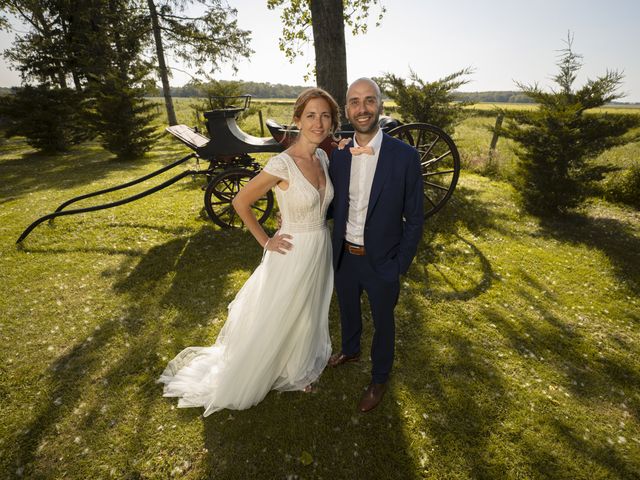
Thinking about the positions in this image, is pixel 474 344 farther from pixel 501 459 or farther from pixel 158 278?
pixel 158 278

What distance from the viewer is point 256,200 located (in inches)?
92.3

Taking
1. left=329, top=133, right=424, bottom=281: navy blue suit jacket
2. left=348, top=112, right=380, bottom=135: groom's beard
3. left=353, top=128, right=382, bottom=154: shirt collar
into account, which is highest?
left=348, top=112, right=380, bottom=135: groom's beard

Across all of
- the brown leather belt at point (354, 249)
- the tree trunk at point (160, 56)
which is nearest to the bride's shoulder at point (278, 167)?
the brown leather belt at point (354, 249)

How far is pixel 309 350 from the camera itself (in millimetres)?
2998

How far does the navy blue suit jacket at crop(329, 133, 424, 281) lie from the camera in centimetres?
215

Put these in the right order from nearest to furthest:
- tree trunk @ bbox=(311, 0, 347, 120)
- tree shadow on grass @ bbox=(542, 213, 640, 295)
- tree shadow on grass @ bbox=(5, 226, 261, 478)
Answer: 1. tree shadow on grass @ bbox=(5, 226, 261, 478)
2. tree shadow on grass @ bbox=(542, 213, 640, 295)
3. tree trunk @ bbox=(311, 0, 347, 120)

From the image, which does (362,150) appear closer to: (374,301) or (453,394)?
(374,301)

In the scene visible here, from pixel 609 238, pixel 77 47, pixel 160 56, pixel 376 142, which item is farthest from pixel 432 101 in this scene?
pixel 77 47

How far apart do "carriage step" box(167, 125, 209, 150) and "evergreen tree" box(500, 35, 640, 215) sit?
21.1 feet

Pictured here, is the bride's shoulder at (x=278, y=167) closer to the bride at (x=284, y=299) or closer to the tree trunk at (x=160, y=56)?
the bride at (x=284, y=299)

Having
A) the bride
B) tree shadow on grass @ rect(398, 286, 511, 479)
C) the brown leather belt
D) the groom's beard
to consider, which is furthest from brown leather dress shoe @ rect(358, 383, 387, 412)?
the groom's beard

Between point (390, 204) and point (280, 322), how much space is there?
53.4 inches

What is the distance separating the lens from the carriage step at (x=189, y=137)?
20.0ft

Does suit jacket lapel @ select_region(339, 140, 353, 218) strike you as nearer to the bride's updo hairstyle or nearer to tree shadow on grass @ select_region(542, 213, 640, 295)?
the bride's updo hairstyle
